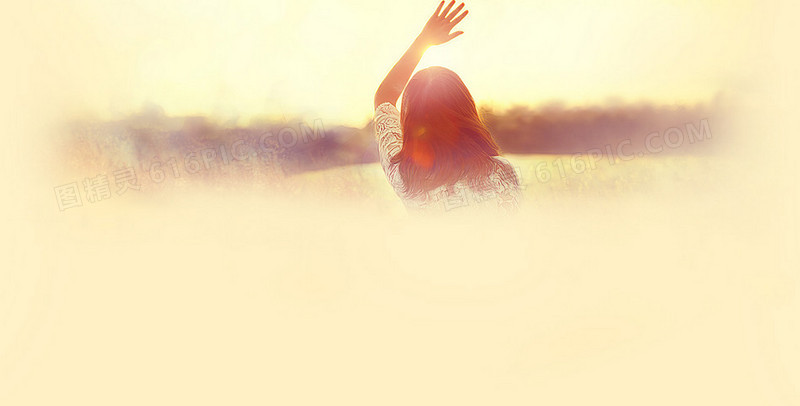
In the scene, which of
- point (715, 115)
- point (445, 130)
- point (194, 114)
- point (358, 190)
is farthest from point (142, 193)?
point (715, 115)

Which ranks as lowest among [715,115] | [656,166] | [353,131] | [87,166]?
[656,166]

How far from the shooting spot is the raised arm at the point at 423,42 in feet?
5.27

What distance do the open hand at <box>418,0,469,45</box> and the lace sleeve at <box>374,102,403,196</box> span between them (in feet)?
1.02

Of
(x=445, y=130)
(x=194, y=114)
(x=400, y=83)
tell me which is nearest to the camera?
(x=445, y=130)

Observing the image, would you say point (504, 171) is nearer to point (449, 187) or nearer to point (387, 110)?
point (449, 187)

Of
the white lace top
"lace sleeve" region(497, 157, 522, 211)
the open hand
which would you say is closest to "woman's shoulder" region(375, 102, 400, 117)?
the white lace top

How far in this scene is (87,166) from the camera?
2236mm

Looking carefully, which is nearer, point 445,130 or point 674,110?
point 445,130

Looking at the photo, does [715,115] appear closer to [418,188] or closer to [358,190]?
[418,188]

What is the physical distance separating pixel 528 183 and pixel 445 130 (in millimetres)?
714

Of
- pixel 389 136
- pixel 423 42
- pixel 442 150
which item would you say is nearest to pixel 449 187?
pixel 442 150

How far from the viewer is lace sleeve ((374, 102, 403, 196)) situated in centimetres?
152

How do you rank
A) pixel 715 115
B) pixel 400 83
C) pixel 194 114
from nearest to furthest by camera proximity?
pixel 400 83 → pixel 715 115 → pixel 194 114

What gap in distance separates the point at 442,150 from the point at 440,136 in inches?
1.8
